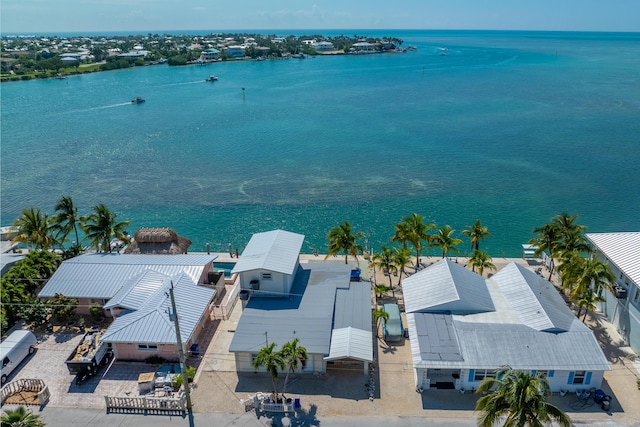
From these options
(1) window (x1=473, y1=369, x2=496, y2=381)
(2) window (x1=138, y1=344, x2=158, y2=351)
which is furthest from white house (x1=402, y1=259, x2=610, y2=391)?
(2) window (x1=138, y1=344, x2=158, y2=351)

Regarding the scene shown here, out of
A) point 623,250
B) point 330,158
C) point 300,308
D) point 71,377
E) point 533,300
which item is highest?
point 623,250

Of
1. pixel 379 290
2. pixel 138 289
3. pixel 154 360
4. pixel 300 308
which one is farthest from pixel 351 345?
pixel 138 289

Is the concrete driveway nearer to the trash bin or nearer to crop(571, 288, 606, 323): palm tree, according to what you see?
the trash bin

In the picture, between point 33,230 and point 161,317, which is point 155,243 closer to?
point 33,230

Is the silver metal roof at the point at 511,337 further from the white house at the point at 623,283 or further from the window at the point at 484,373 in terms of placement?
the white house at the point at 623,283

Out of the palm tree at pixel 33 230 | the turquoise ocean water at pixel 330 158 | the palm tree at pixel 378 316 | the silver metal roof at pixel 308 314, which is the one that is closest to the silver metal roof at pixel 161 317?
the silver metal roof at pixel 308 314

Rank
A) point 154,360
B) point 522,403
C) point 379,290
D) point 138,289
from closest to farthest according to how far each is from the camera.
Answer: point 522,403 < point 154,360 < point 138,289 < point 379,290
